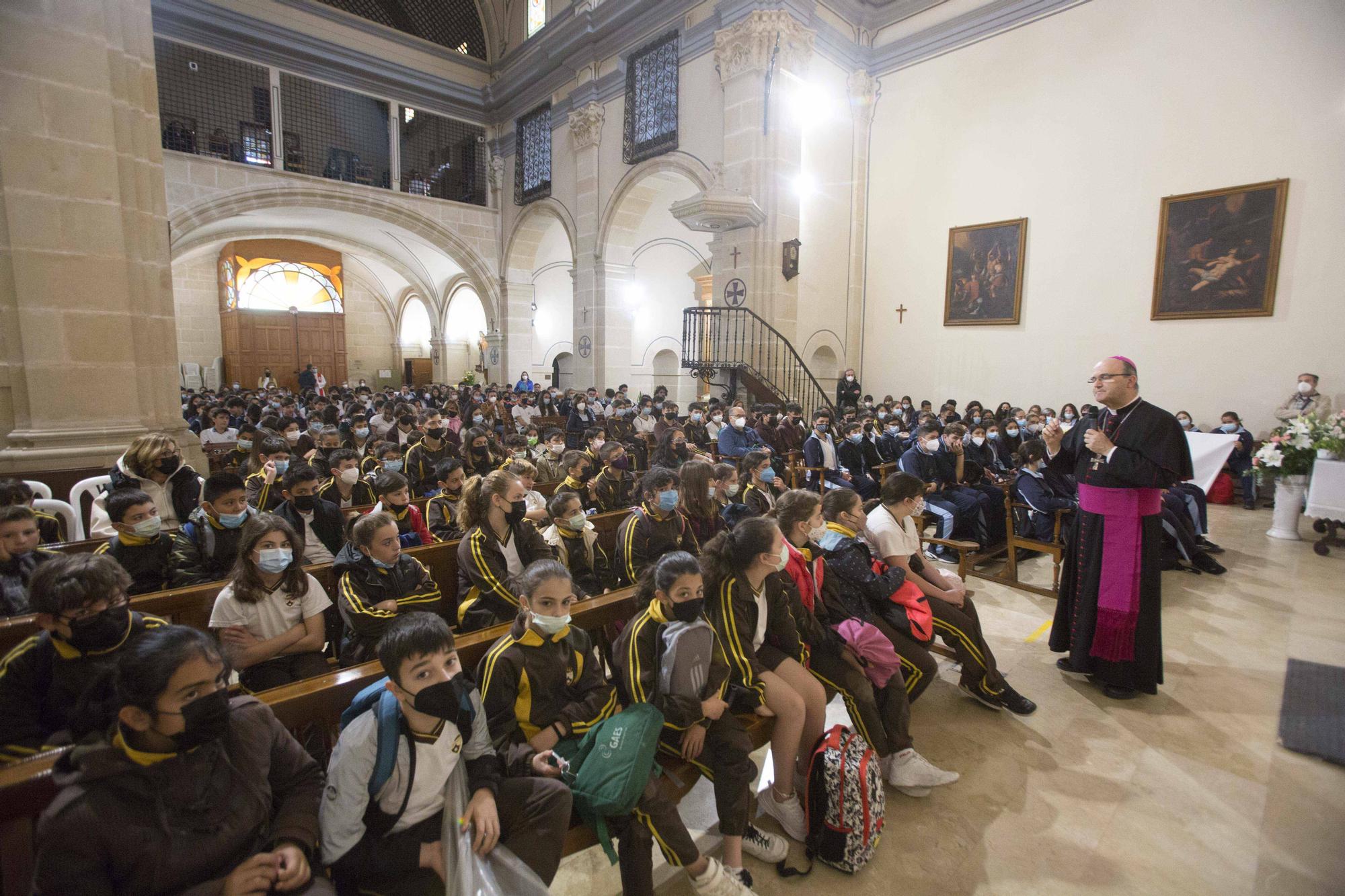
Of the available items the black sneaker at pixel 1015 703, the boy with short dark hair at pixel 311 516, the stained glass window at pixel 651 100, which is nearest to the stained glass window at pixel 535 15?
the stained glass window at pixel 651 100

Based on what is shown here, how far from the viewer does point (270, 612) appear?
249cm

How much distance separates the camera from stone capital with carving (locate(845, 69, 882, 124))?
11250 millimetres

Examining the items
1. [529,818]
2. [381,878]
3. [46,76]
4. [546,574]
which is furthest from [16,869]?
[46,76]

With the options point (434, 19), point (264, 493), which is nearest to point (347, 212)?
point (434, 19)

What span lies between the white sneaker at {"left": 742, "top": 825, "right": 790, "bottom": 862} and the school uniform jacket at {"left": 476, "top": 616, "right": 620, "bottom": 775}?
68 centimetres

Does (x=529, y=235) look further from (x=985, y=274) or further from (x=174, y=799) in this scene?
(x=174, y=799)

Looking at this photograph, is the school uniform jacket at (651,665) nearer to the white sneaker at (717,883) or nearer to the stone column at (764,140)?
the white sneaker at (717,883)

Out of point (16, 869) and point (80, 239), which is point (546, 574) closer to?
point (16, 869)

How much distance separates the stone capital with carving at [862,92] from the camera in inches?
443

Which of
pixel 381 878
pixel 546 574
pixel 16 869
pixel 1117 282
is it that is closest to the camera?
pixel 16 869

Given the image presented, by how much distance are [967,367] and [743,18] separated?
262 inches

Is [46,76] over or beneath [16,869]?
over

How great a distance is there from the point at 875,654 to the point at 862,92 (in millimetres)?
11520

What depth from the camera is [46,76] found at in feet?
13.4
